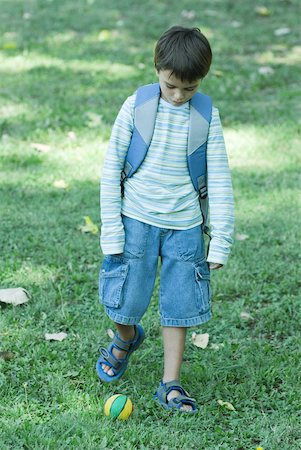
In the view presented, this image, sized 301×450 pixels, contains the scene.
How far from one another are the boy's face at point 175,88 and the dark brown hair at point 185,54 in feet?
0.07

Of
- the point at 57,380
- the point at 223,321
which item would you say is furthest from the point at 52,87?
the point at 57,380

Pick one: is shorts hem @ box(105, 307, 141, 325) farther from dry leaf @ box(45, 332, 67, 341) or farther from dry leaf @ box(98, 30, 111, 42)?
dry leaf @ box(98, 30, 111, 42)

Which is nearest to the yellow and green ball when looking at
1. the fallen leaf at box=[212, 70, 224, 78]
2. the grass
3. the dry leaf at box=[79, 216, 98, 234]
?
the grass

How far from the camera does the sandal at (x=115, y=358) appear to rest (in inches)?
133

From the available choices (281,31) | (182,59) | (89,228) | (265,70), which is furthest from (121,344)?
(281,31)

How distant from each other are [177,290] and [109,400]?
0.48 metres

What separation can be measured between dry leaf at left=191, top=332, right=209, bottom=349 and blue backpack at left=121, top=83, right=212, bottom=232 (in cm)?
93

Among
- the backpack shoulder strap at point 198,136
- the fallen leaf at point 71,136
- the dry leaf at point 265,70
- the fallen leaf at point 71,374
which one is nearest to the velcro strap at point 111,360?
the fallen leaf at point 71,374

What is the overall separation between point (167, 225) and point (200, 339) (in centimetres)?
82

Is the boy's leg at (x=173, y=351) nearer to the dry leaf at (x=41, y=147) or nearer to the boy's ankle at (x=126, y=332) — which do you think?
the boy's ankle at (x=126, y=332)

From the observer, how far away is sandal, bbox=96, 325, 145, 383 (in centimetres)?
337

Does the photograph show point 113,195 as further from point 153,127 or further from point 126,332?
point 126,332

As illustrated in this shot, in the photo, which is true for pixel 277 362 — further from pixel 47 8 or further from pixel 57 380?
pixel 47 8

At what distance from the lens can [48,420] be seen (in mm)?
3080
